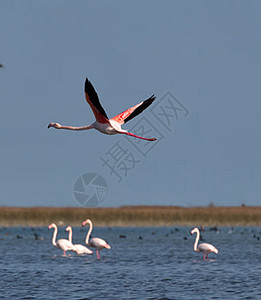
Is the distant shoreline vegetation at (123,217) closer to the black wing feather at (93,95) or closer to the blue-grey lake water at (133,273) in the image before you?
the blue-grey lake water at (133,273)

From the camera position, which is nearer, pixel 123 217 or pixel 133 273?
pixel 133 273

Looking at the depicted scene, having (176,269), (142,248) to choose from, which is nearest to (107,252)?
(142,248)

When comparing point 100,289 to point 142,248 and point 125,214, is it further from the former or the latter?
point 125,214

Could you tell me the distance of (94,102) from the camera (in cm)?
788

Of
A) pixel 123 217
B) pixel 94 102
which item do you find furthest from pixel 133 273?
pixel 123 217

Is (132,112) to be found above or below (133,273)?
above

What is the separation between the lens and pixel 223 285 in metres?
19.3

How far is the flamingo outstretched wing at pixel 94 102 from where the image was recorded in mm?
7848

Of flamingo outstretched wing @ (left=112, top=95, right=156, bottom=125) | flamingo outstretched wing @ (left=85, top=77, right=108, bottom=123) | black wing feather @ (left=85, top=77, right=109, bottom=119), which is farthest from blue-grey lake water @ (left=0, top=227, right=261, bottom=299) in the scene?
black wing feather @ (left=85, top=77, right=109, bottom=119)

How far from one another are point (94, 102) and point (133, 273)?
48.8 feet

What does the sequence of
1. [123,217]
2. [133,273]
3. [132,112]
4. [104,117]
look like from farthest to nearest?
1. [123,217]
2. [133,273]
3. [132,112]
4. [104,117]

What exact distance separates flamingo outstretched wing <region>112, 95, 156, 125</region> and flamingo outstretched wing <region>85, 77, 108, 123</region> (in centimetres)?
32

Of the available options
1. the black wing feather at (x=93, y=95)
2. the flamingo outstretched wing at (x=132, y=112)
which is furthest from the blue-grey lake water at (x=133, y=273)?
the black wing feather at (x=93, y=95)

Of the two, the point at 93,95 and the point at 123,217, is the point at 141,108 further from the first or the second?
the point at 123,217
